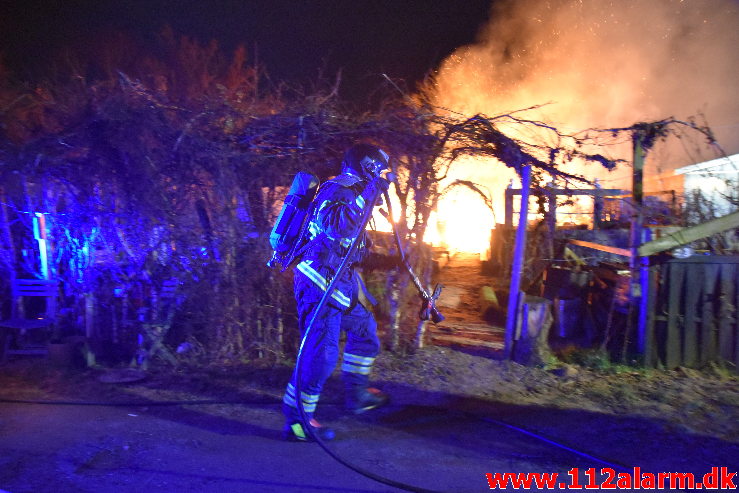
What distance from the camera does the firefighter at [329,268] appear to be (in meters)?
4.13

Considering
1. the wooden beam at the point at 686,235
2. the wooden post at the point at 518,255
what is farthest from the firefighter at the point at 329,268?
the wooden beam at the point at 686,235

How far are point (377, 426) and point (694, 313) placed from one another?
358 cm

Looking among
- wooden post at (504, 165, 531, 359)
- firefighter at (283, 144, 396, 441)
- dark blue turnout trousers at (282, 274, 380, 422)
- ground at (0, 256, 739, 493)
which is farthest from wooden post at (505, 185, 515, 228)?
dark blue turnout trousers at (282, 274, 380, 422)

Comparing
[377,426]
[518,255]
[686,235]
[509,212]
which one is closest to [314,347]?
[377,426]

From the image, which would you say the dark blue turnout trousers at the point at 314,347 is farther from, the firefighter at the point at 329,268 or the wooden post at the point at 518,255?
the wooden post at the point at 518,255

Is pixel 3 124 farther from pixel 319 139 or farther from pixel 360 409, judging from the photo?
pixel 360 409

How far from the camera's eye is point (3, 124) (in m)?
6.07

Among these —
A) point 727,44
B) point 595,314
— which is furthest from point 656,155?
point 727,44

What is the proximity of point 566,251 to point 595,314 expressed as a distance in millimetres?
1521

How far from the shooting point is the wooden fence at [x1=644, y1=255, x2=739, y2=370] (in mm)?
5734

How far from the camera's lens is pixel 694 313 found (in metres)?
5.77

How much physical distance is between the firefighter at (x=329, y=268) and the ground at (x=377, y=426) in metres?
0.37

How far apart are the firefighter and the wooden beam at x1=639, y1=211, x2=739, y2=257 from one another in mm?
3118

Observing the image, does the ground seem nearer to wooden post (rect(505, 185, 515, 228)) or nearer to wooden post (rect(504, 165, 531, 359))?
wooden post (rect(504, 165, 531, 359))
